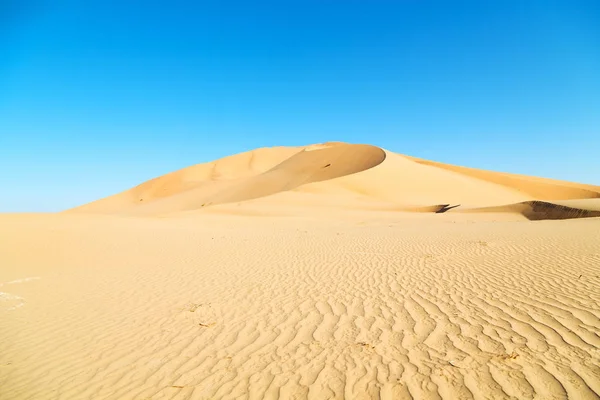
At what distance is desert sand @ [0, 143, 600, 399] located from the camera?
3.77m

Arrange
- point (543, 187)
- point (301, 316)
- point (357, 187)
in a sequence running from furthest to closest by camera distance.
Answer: point (543, 187), point (357, 187), point (301, 316)

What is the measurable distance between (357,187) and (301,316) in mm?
36074

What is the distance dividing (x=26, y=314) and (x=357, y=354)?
239 inches

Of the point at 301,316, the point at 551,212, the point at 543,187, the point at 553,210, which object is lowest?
the point at 301,316

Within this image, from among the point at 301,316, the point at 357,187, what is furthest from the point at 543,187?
the point at 301,316

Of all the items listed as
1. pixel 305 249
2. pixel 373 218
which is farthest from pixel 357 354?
pixel 373 218

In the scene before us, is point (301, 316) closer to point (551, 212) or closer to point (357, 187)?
point (551, 212)

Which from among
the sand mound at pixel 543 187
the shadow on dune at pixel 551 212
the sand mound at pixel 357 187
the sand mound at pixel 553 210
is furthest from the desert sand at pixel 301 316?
the sand mound at pixel 543 187

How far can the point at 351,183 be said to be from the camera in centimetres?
4188

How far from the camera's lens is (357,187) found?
41.1 meters

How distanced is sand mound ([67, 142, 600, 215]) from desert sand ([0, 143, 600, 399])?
2132 cm

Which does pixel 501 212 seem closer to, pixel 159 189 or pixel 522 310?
pixel 522 310

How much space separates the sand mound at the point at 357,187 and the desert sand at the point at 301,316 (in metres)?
21.3

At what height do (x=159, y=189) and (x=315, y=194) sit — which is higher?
(x=159, y=189)
